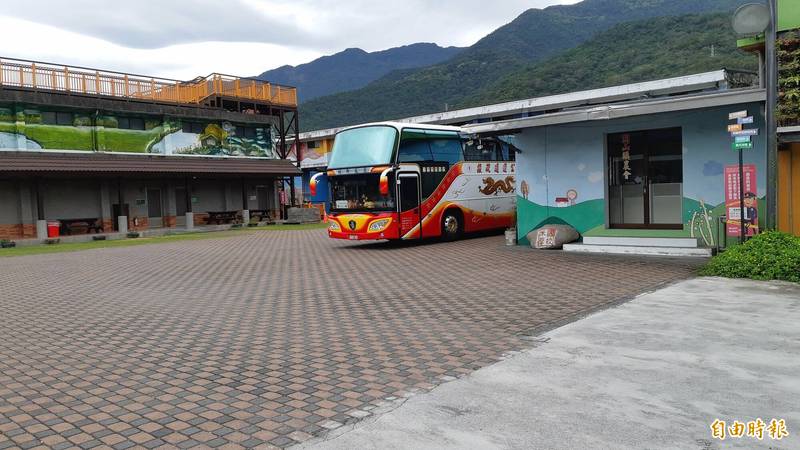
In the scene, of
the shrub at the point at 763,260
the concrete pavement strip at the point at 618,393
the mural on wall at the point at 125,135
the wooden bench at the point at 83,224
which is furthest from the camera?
the wooden bench at the point at 83,224

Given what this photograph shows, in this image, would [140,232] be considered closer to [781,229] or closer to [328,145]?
[328,145]

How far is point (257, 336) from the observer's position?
277 inches

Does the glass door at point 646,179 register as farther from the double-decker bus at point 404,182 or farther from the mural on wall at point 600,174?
the double-decker bus at point 404,182

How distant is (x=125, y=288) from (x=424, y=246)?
30.9 feet

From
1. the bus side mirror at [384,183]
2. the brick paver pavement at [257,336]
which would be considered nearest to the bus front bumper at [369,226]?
the bus side mirror at [384,183]

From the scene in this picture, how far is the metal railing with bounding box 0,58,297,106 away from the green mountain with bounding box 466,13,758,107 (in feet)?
86.6

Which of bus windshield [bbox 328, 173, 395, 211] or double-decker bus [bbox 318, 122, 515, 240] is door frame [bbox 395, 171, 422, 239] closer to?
double-decker bus [bbox 318, 122, 515, 240]

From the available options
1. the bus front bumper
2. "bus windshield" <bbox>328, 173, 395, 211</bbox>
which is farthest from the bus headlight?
"bus windshield" <bbox>328, 173, 395, 211</bbox>

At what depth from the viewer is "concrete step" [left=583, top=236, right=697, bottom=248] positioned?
12836mm

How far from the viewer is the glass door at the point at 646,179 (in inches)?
552

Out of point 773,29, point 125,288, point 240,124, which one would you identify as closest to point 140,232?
point 240,124

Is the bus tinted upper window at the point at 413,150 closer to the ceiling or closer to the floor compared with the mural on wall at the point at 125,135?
closer to the floor

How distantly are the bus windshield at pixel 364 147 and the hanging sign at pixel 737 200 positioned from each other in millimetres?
8992

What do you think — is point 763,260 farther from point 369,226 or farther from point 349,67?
point 349,67
